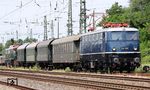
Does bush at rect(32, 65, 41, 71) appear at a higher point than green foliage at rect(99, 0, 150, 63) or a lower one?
lower

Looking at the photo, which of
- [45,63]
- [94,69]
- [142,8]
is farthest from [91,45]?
[142,8]

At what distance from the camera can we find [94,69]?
33781 millimetres

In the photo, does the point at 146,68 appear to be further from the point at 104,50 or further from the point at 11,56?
the point at 11,56

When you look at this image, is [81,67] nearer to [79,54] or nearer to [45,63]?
[79,54]

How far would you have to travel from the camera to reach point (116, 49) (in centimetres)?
3128

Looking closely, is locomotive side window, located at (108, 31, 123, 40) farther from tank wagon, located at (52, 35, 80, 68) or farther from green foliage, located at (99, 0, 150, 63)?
green foliage, located at (99, 0, 150, 63)

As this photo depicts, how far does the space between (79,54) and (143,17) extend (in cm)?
3794

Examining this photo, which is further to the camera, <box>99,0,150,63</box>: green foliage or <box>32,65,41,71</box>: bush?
<box>99,0,150,63</box>: green foliage

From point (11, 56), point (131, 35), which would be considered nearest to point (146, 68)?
point (131, 35)

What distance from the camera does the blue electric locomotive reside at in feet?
102

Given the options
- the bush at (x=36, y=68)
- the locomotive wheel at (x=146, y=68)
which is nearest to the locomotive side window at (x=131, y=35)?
the locomotive wheel at (x=146, y=68)

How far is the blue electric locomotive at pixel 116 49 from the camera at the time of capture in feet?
102

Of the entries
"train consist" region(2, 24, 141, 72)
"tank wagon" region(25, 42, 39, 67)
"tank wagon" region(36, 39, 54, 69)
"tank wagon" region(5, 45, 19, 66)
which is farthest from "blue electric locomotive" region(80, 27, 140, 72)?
"tank wagon" region(5, 45, 19, 66)

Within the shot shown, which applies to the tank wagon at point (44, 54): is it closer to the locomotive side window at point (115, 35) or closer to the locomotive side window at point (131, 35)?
the locomotive side window at point (115, 35)
